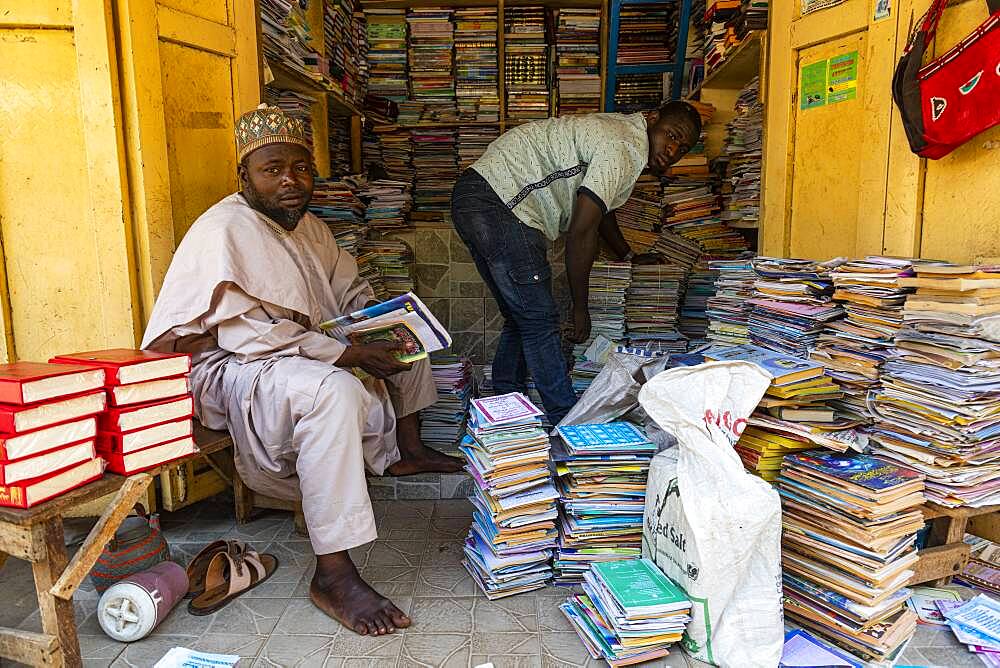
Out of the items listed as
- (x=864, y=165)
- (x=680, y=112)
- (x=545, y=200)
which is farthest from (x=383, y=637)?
(x=864, y=165)

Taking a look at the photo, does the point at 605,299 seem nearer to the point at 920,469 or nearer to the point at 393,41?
the point at 920,469

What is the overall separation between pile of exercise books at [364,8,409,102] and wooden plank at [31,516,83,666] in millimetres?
4686

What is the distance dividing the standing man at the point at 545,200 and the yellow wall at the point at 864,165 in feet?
1.65

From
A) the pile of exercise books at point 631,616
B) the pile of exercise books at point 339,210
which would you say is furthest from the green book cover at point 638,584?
the pile of exercise books at point 339,210

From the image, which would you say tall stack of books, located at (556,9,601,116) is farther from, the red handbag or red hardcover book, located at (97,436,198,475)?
red hardcover book, located at (97,436,198,475)

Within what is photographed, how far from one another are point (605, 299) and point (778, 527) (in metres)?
2.44

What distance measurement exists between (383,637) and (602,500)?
0.84 metres

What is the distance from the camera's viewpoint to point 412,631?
206 cm

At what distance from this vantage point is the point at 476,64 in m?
5.46

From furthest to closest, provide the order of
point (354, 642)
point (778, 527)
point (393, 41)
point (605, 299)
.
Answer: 1. point (393, 41)
2. point (605, 299)
3. point (354, 642)
4. point (778, 527)

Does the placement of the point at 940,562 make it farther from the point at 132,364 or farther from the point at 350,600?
the point at 132,364

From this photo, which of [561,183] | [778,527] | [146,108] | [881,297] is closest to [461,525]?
[778,527]

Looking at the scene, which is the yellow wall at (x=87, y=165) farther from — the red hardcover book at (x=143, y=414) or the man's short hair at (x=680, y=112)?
the man's short hair at (x=680, y=112)

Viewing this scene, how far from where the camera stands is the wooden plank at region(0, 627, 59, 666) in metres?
1.63
